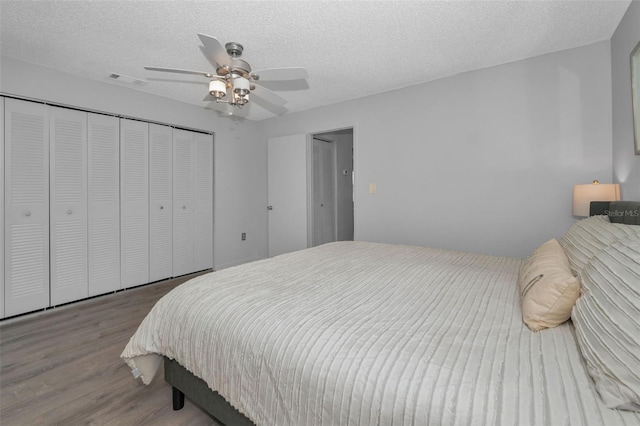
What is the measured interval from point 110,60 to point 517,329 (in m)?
3.61

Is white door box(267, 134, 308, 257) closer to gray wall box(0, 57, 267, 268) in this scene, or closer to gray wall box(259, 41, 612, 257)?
gray wall box(0, 57, 267, 268)

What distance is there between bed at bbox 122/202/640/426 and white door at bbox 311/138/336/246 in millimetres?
3168

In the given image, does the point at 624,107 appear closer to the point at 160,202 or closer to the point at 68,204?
the point at 160,202

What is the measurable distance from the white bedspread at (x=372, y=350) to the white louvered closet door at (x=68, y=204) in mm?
2220

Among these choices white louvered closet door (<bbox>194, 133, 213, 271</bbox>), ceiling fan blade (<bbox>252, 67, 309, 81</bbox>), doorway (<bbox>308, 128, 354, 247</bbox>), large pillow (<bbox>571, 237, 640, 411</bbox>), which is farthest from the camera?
doorway (<bbox>308, 128, 354, 247</bbox>)

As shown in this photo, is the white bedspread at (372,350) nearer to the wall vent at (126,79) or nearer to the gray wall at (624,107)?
the gray wall at (624,107)

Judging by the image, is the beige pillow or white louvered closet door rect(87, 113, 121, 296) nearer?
the beige pillow

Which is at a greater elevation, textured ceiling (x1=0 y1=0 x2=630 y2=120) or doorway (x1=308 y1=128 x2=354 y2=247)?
textured ceiling (x1=0 y1=0 x2=630 y2=120)

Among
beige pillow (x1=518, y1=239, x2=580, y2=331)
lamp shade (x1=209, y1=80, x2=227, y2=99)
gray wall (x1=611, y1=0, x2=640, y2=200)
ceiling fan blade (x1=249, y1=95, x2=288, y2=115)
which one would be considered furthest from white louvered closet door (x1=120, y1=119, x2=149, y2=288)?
gray wall (x1=611, y1=0, x2=640, y2=200)

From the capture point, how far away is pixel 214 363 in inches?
46.7

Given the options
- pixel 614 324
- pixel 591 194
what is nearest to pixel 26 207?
pixel 614 324

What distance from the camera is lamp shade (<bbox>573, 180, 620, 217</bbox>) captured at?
6.79ft

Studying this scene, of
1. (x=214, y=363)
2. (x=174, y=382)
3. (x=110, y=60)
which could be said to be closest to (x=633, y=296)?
(x=214, y=363)

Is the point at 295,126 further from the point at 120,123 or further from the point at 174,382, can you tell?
the point at 174,382
